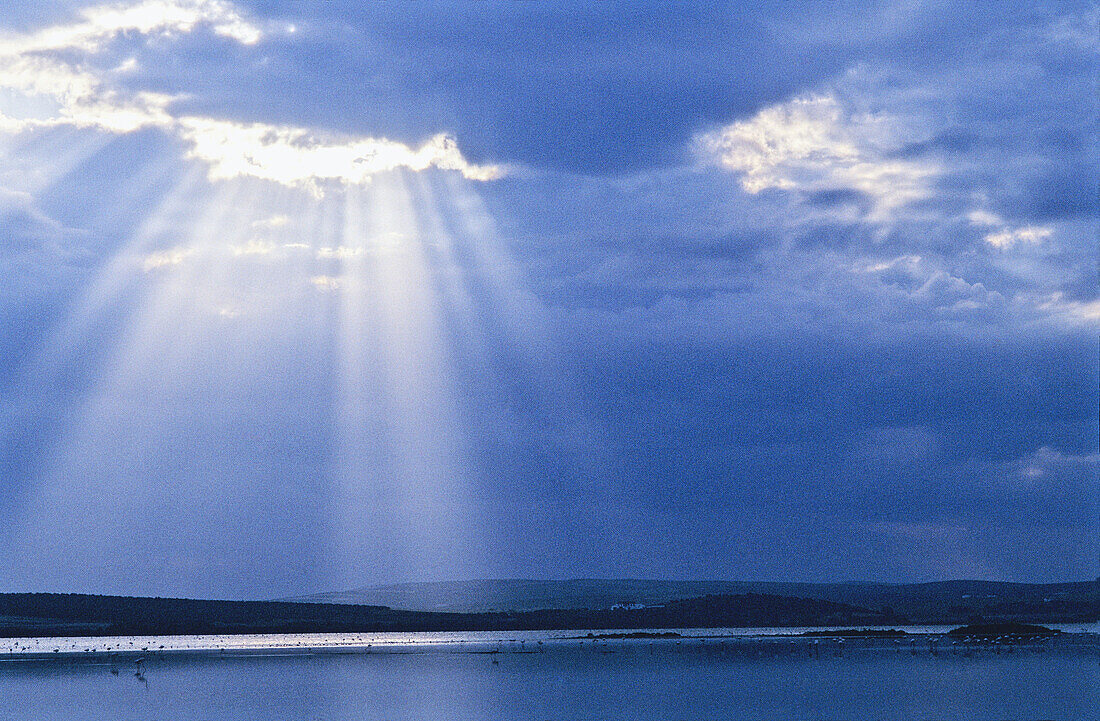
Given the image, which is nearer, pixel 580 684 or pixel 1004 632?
pixel 580 684

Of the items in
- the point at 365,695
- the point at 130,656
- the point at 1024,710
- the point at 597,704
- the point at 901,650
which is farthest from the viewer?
the point at 130,656

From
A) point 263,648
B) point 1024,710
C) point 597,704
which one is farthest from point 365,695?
point 263,648

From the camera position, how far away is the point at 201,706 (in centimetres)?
7581

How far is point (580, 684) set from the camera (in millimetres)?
89062

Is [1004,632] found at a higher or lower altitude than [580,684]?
higher

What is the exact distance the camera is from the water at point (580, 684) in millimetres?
70312

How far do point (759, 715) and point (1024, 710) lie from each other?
572 inches

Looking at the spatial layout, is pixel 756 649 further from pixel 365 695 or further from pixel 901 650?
pixel 365 695

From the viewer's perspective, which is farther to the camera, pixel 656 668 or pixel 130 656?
pixel 130 656

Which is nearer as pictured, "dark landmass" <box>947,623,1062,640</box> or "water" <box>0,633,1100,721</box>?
"water" <box>0,633,1100,721</box>

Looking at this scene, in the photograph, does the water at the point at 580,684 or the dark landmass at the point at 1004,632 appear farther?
the dark landmass at the point at 1004,632

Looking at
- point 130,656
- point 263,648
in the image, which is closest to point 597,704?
point 130,656

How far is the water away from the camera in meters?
70.3

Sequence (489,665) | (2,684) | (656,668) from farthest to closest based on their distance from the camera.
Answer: (489,665), (656,668), (2,684)
